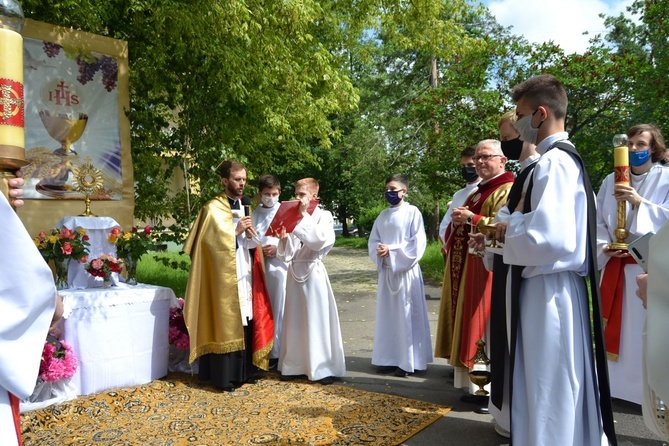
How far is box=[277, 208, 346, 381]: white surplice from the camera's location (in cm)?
580

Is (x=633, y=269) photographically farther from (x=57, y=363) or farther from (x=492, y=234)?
(x=57, y=363)

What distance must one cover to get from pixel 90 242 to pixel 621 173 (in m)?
5.37

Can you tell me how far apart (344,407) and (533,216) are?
9.30 ft

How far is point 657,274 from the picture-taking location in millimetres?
1590

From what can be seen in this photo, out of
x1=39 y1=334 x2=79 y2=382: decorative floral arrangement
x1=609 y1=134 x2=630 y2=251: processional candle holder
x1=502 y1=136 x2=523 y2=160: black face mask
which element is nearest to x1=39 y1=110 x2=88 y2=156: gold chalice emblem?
x1=39 y1=334 x2=79 y2=382: decorative floral arrangement

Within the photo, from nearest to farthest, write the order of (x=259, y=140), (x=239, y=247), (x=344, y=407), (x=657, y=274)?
(x=657, y=274) → (x=344, y=407) → (x=239, y=247) → (x=259, y=140)

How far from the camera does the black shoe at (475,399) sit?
500cm

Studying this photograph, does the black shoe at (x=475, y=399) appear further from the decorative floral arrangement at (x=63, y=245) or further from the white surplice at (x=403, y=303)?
the decorative floral arrangement at (x=63, y=245)

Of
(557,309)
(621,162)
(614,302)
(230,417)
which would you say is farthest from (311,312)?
(621,162)

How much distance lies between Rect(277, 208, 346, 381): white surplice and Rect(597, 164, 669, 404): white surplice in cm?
269

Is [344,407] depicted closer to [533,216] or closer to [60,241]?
[533,216]

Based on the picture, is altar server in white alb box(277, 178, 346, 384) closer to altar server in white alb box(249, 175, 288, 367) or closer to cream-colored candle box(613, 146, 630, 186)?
altar server in white alb box(249, 175, 288, 367)

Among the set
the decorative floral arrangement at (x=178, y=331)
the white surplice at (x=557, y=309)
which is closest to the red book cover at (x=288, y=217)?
the decorative floral arrangement at (x=178, y=331)

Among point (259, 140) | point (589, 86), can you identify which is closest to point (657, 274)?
point (259, 140)
